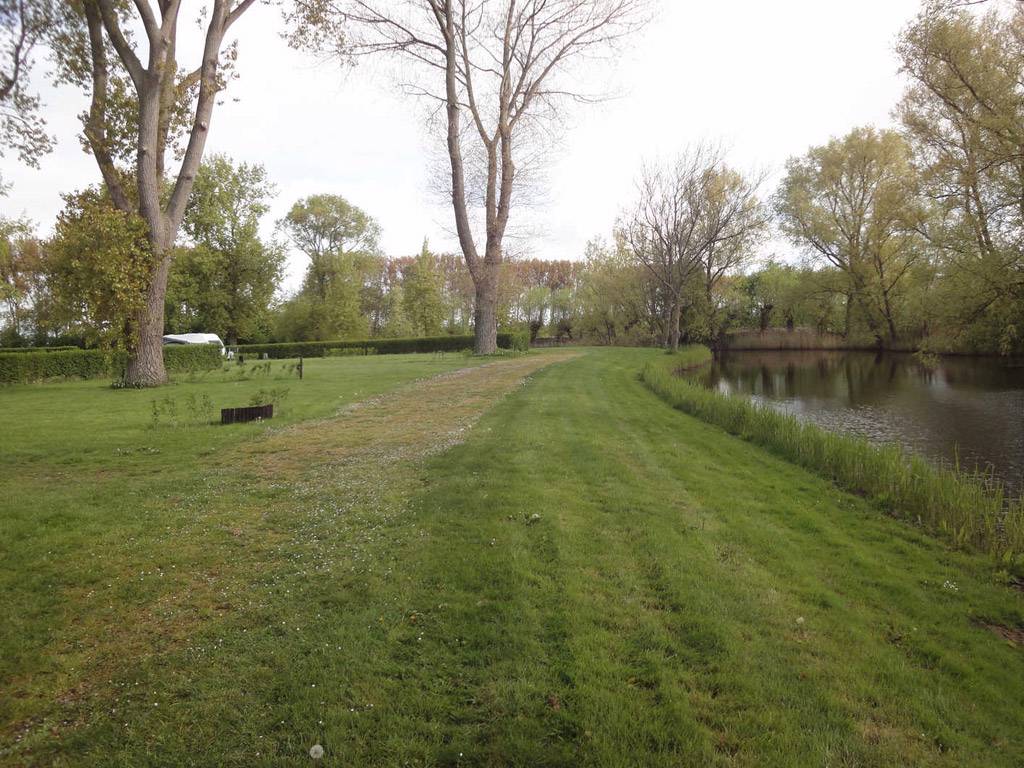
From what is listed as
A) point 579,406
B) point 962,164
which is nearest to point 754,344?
point 962,164

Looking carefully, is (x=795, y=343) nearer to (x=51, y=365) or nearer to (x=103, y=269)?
(x=103, y=269)

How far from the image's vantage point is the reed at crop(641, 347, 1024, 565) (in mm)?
5750

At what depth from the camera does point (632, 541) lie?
492 centimetres

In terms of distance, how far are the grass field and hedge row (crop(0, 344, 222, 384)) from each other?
15683 millimetres

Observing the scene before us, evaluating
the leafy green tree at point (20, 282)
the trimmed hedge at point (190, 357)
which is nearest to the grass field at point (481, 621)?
the trimmed hedge at point (190, 357)

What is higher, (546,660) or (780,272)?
(780,272)

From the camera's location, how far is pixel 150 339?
1565 cm

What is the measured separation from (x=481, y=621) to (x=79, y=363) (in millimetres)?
24375

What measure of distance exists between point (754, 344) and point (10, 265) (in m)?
55.3

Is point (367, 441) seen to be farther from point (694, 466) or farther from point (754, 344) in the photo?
point (754, 344)

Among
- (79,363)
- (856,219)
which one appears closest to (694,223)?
(856,219)

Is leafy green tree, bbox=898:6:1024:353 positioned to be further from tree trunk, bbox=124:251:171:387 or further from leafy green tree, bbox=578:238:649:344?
leafy green tree, bbox=578:238:649:344

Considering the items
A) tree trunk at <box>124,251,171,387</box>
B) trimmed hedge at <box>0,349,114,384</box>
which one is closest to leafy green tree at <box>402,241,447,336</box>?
trimmed hedge at <box>0,349,114,384</box>

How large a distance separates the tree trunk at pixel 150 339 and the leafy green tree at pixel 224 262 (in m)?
28.0
